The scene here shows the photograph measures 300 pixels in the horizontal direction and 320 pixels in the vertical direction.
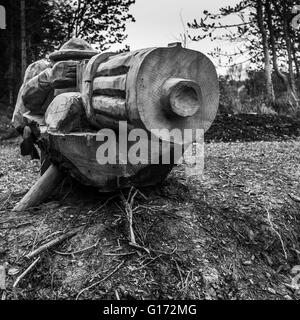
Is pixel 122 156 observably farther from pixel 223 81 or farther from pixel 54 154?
pixel 223 81

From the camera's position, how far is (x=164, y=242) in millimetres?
2936

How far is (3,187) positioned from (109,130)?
172cm

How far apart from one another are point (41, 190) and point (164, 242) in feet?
3.44

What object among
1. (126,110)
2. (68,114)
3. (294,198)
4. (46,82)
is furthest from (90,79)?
(294,198)

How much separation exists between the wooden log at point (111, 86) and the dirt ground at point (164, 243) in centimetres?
81

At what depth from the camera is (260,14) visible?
10352 millimetres

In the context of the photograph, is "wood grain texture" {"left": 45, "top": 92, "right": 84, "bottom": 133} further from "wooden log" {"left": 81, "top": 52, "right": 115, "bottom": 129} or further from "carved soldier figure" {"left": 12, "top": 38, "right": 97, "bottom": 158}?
"carved soldier figure" {"left": 12, "top": 38, "right": 97, "bottom": 158}

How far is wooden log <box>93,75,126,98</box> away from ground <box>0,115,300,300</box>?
814mm

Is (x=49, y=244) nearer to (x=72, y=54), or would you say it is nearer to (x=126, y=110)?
(x=126, y=110)

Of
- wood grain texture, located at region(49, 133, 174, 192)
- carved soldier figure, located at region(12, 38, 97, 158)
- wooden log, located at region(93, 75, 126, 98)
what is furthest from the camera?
carved soldier figure, located at region(12, 38, 97, 158)

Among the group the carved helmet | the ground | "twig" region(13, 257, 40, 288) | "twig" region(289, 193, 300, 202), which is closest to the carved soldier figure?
the carved helmet

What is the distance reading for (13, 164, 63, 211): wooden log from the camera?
11.0ft

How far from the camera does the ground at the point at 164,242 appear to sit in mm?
2660

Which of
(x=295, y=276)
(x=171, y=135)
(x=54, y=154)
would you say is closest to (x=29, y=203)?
(x=54, y=154)
